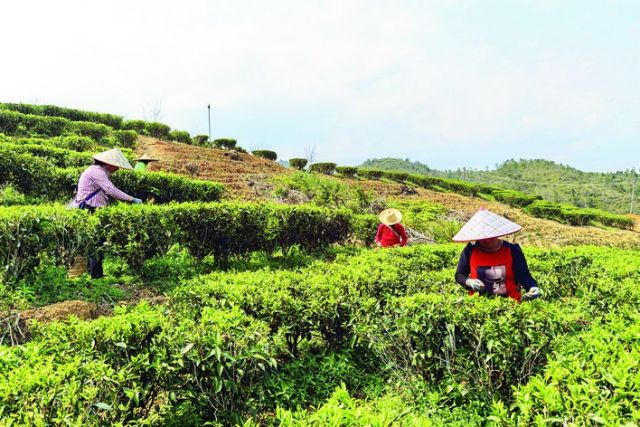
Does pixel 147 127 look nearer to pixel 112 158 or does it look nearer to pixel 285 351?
pixel 112 158

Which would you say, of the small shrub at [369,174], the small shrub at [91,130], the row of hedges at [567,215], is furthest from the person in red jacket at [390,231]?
the row of hedges at [567,215]

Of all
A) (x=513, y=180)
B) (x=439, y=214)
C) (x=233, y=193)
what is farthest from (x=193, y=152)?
(x=513, y=180)

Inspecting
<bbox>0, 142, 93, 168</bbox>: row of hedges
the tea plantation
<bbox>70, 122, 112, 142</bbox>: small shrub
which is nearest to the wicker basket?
the tea plantation

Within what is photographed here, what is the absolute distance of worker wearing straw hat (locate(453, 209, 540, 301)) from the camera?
13.7ft

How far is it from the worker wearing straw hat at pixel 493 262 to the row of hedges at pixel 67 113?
25.3 m

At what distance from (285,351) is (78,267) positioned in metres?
4.12

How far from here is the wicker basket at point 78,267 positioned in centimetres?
624

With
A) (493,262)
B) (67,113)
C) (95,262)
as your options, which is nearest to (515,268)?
Result: (493,262)

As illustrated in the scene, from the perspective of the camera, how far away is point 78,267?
632 centimetres

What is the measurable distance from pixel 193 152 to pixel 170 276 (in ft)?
48.7

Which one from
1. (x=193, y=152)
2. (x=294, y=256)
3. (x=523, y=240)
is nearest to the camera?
(x=294, y=256)

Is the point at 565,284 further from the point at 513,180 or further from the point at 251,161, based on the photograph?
the point at 513,180

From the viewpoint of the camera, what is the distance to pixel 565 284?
733cm

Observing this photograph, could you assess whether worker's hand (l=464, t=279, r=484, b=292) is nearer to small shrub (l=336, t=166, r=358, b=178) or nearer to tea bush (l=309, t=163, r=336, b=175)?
tea bush (l=309, t=163, r=336, b=175)
